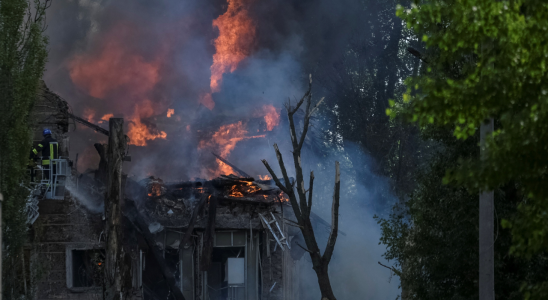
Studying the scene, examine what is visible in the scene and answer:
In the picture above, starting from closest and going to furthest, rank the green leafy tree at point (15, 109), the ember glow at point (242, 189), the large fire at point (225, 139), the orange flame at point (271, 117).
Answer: the green leafy tree at point (15, 109) < the ember glow at point (242, 189) < the large fire at point (225, 139) < the orange flame at point (271, 117)

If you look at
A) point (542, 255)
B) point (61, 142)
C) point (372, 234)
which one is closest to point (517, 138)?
point (542, 255)

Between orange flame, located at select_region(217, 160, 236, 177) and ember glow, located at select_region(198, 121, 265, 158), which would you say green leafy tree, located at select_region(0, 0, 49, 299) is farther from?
ember glow, located at select_region(198, 121, 265, 158)

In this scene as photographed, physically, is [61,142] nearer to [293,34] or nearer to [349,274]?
[349,274]

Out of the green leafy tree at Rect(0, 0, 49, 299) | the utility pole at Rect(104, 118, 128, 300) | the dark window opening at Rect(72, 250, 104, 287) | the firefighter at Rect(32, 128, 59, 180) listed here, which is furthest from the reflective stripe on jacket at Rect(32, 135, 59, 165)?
the utility pole at Rect(104, 118, 128, 300)

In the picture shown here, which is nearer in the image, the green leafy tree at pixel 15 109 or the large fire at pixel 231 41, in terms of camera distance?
the green leafy tree at pixel 15 109

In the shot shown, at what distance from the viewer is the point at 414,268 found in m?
9.88

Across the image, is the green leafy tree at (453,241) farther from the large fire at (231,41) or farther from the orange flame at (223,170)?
the large fire at (231,41)

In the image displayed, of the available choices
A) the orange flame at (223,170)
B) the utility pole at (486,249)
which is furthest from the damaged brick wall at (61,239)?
the orange flame at (223,170)

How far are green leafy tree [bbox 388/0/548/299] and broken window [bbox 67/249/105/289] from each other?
12248mm

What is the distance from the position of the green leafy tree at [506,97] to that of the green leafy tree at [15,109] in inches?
383

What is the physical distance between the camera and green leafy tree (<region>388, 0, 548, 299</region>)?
4.34 metres

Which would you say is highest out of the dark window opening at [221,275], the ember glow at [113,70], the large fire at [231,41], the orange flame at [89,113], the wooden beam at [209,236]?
the large fire at [231,41]

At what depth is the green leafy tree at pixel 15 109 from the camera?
454 inches

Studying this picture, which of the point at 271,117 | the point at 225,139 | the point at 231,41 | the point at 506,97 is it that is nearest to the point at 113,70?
the point at 231,41
